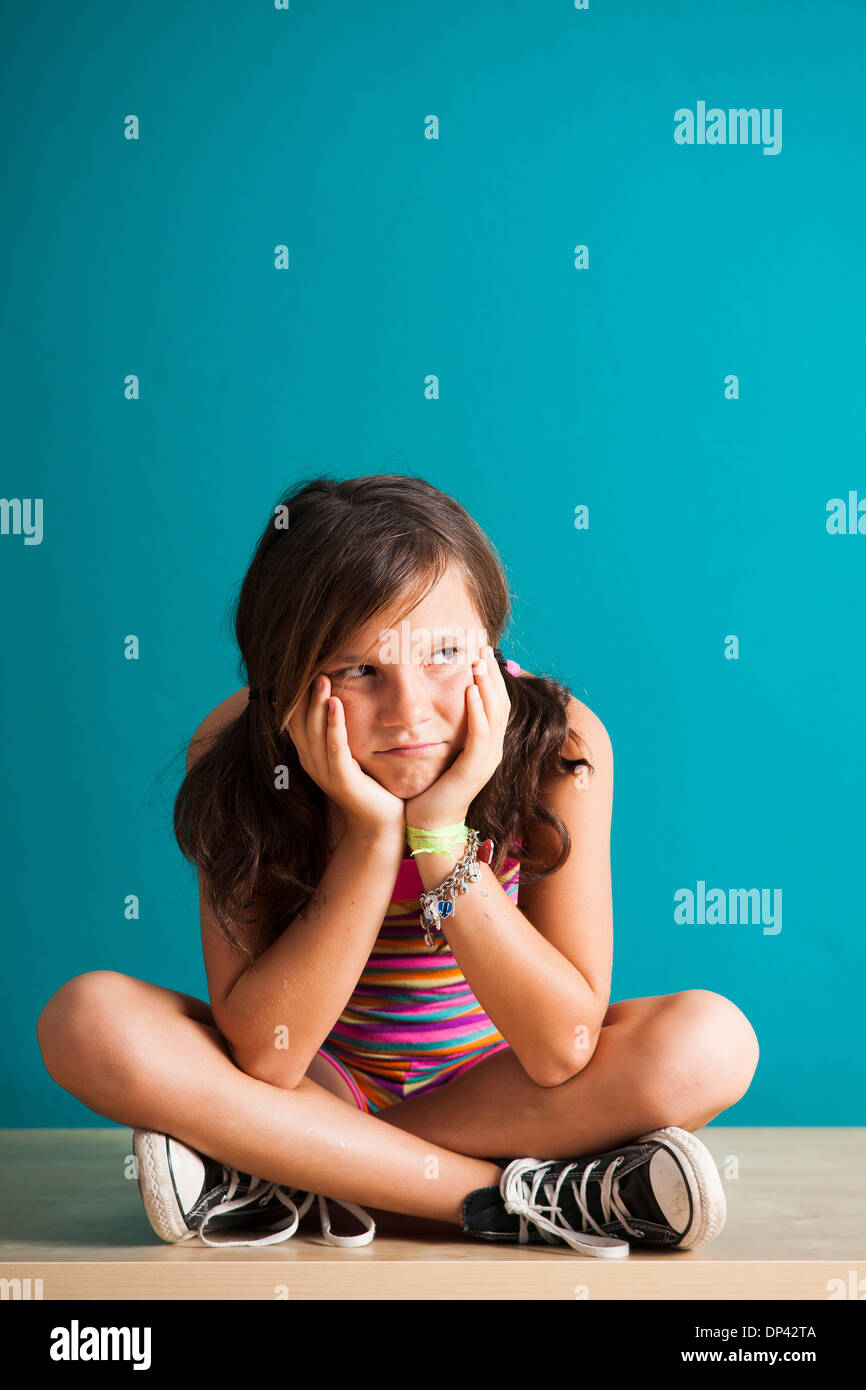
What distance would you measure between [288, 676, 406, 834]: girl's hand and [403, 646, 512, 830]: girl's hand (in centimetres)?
2

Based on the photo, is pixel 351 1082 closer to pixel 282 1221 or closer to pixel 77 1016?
pixel 282 1221

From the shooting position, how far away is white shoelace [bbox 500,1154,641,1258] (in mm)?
1026

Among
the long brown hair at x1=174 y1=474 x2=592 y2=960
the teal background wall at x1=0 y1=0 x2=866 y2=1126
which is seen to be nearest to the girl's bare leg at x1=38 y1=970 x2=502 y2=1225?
the long brown hair at x1=174 y1=474 x2=592 y2=960

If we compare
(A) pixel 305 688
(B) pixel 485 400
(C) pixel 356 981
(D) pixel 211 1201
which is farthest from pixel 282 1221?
(B) pixel 485 400

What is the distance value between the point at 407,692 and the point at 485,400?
802 millimetres

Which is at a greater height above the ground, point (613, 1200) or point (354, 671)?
point (354, 671)

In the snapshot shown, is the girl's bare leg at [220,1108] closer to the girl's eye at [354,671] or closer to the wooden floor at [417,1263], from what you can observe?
the wooden floor at [417,1263]

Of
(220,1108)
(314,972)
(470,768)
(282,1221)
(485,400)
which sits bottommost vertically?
(282,1221)

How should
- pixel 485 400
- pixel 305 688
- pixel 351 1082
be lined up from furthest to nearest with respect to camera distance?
pixel 485 400 < pixel 351 1082 < pixel 305 688

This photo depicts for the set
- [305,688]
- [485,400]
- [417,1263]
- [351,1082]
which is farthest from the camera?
[485,400]

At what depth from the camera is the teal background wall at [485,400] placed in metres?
1.73

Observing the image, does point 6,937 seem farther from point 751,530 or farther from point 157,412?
point 751,530

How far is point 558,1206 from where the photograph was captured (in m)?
1.06

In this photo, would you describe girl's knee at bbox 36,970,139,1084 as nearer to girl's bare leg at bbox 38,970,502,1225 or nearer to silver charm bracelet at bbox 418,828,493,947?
girl's bare leg at bbox 38,970,502,1225
